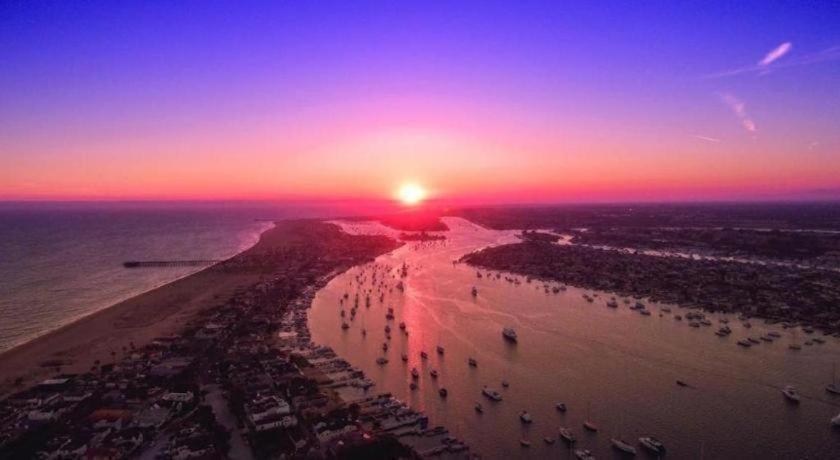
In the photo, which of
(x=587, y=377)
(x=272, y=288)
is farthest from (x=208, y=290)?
(x=587, y=377)

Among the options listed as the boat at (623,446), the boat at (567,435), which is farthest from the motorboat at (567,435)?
the boat at (623,446)

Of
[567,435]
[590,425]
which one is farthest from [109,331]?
[590,425]

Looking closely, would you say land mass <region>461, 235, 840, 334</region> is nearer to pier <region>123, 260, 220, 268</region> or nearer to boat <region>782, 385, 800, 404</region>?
boat <region>782, 385, 800, 404</region>

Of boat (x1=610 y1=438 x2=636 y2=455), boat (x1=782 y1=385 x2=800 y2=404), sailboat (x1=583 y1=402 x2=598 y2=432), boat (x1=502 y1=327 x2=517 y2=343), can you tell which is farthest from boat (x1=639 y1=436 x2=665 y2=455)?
boat (x1=502 y1=327 x2=517 y2=343)

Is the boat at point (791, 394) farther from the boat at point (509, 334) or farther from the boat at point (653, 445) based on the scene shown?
the boat at point (509, 334)

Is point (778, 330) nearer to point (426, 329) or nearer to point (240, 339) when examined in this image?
point (426, 329)

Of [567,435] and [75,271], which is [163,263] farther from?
[567,435]
